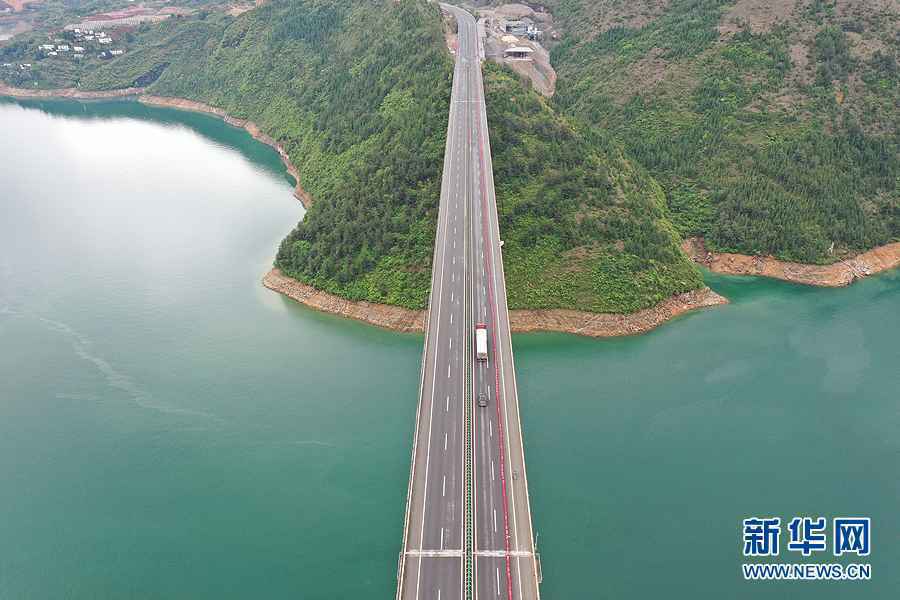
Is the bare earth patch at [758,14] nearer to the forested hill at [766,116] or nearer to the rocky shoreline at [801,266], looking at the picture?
the forested hill at [766,116]

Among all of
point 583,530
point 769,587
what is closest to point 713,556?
point 769,587

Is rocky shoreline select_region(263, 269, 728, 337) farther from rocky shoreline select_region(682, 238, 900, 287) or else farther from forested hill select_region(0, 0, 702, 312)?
rocky shoreline select_region(682, 238, 900, 287)

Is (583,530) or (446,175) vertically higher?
(446,175)

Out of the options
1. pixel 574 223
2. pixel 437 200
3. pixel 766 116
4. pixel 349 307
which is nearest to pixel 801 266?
pixel 766 116

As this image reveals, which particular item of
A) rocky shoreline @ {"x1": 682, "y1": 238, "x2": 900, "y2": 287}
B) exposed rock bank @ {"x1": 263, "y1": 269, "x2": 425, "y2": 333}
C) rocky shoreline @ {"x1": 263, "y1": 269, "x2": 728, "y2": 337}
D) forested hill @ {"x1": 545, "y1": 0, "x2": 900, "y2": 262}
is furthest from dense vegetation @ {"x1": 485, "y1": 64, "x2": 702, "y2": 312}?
exposed rock bank @ {"x1": 263, "y1": 269, "x2": 425, "y2": 333}

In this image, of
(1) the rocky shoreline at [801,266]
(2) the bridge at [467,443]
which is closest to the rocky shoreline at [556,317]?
(2) the bridge at [467,443]

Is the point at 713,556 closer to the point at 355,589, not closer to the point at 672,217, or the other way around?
the point at 355,589
